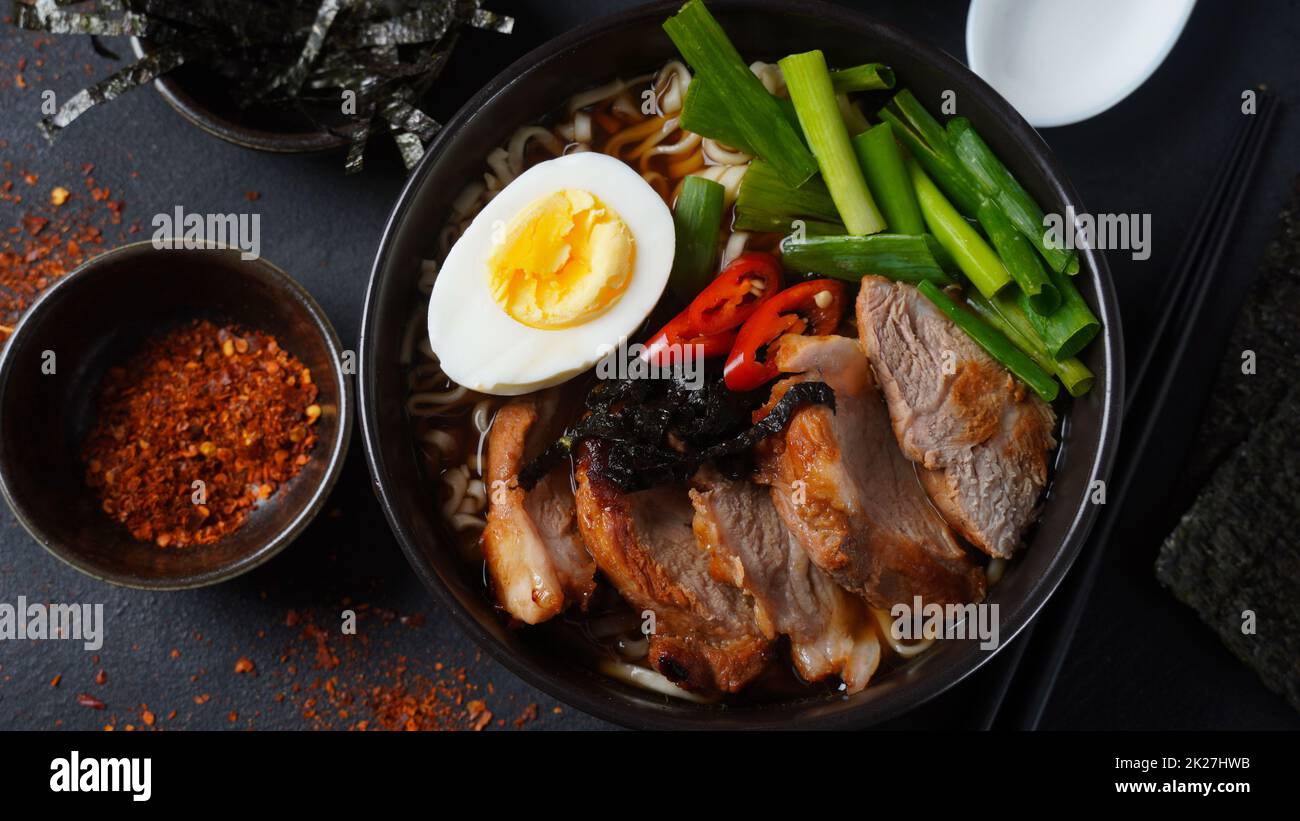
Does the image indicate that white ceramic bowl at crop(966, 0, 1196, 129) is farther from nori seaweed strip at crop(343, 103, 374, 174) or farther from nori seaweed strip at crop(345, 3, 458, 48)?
nori seaweed strip at crop(343, 103, 374, 174)

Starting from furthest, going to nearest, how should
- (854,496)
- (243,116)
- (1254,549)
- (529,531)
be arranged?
(243,116)
(1254,549)
(529,531)
(854,496)

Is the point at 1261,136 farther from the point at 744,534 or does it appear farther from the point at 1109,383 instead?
the point at 744,534

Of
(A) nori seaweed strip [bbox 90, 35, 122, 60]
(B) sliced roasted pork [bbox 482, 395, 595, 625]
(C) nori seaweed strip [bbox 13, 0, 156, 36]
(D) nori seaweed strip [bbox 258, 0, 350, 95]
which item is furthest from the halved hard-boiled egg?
(A) nori seaweed strip [bbox 90, 35, 122, 60]

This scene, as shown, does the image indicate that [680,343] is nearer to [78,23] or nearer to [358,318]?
[358,318]

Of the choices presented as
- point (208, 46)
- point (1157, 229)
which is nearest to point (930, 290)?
point (1157, 229)

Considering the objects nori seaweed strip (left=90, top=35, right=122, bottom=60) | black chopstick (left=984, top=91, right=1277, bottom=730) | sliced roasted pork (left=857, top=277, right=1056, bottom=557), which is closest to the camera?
sliced roasted pork (left=857, top=277, right=1056, bottom=557)

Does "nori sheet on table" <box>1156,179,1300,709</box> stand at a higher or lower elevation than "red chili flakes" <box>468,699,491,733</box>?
higher

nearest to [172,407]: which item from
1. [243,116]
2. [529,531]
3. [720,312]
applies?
[243,116]
